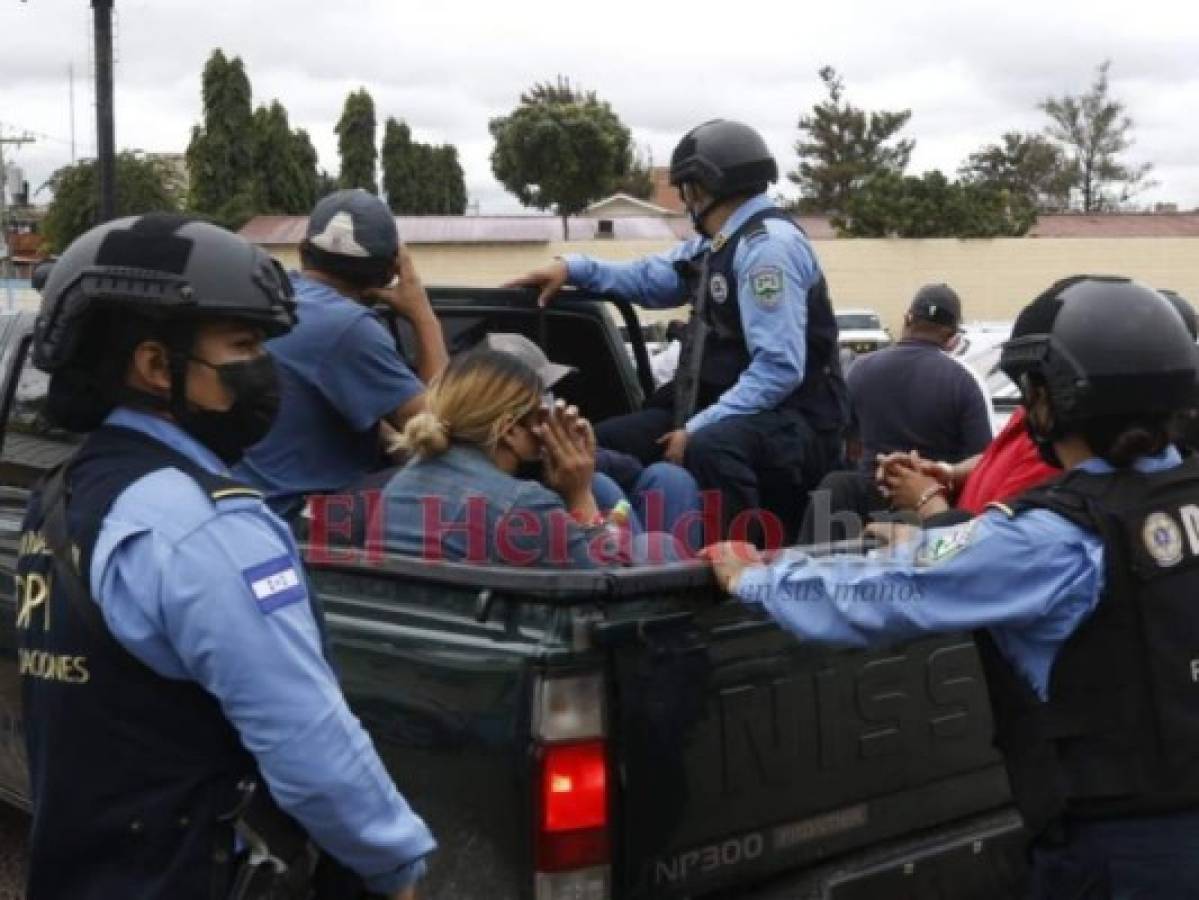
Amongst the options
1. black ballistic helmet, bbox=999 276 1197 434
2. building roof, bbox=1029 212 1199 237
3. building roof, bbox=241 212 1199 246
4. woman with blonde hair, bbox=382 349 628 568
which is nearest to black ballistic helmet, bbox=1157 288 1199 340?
black ballistic helmet, bbox=999 276 1197 434

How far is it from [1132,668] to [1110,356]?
508 millimetres

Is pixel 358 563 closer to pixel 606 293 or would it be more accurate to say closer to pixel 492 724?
pixel 492 724

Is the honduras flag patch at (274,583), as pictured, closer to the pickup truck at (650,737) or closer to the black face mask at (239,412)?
the black face mask at (239,412)

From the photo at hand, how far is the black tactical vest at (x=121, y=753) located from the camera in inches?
Result: 82.4

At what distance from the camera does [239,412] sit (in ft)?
7.40

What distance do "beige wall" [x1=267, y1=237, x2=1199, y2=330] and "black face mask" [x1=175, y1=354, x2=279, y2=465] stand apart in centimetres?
3729

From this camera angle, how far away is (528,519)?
3.25 meters

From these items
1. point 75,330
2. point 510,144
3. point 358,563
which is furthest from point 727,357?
point 510,144

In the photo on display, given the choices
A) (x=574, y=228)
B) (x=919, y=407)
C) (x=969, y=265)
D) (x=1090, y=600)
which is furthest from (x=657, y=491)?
(x=574, y=228)

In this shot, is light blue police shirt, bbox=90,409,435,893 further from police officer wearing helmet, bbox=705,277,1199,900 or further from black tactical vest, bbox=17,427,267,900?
police officer wearing helmet, bbox=705,277,1199,900

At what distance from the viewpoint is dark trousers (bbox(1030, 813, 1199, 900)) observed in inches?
98.2

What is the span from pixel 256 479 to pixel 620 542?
1062 millimetres

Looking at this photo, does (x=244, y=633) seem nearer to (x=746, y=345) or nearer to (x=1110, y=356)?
(x=1110, y=356)

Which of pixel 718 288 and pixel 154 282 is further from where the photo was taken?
pixel 718 288
